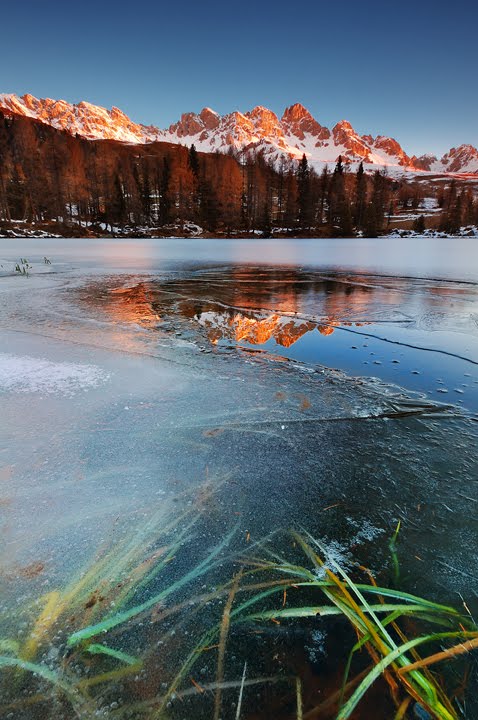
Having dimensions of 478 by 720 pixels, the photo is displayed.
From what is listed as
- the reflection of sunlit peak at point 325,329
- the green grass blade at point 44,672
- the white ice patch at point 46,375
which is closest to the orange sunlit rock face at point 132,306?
the white ice patch at point 46,375

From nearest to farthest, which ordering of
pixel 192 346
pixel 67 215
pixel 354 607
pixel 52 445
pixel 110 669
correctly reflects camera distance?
pixel 110 669
pixel 354 607
pixel 52 445
pixel 192 346
pixel 67 215

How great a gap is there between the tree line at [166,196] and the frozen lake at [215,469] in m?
56.9

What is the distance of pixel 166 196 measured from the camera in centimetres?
6462

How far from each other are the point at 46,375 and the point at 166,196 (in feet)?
225

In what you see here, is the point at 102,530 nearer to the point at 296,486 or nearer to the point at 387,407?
the point at 296,486

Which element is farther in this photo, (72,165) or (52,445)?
(72,165)

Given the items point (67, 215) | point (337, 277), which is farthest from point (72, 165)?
point (337, 277)

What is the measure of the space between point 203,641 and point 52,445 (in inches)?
70.0

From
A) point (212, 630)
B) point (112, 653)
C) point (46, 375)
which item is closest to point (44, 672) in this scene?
point (112, 653)

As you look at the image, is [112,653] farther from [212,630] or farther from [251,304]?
[251,304]

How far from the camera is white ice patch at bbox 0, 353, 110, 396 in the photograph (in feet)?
11.4

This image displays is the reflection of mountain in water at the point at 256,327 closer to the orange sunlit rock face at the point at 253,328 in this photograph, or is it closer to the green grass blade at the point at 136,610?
the orange sunlit rock face at the point at 253,328

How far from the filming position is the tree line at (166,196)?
191ft

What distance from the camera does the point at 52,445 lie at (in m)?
2.59
